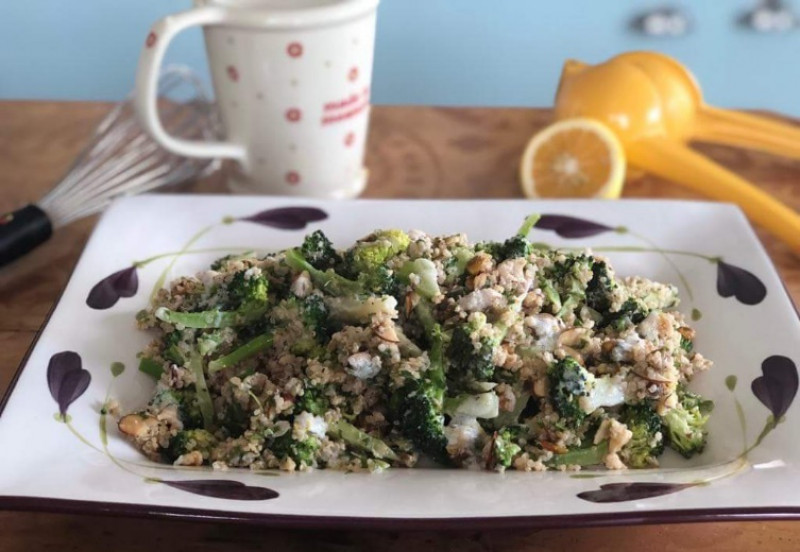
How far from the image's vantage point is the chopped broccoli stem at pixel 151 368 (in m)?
1.02

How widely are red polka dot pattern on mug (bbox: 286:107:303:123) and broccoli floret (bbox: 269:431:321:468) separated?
658 mm

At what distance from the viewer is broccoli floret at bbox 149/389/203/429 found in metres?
0.97

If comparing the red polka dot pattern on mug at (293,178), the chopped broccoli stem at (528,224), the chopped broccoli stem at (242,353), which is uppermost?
the chopped broccoli stem at (528,224)

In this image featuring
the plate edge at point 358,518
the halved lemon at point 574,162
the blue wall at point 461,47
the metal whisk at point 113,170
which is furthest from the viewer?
the blue wall at point 461,47

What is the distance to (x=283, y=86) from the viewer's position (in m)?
1.37

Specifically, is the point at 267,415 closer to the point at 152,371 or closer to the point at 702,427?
the point at 152,371

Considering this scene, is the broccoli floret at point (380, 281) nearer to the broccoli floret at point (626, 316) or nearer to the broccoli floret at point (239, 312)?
the broccoli floret at point (239, 312)

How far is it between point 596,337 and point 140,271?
2.04 feet

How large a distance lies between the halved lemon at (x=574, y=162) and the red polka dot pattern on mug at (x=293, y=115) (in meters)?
0.42

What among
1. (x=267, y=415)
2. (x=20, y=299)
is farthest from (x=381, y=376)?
(x=20, y=299)

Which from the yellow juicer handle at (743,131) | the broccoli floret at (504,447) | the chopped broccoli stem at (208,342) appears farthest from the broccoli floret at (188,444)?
the yellow juicer handle at (743,131)

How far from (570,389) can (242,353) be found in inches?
15.3

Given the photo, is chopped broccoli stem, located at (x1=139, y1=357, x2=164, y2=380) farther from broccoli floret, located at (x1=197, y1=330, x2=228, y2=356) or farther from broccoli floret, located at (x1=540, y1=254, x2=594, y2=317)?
broccoli floret, located at (x1=540, y1=254, x2=594, y2=317)

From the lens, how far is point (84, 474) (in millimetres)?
833
